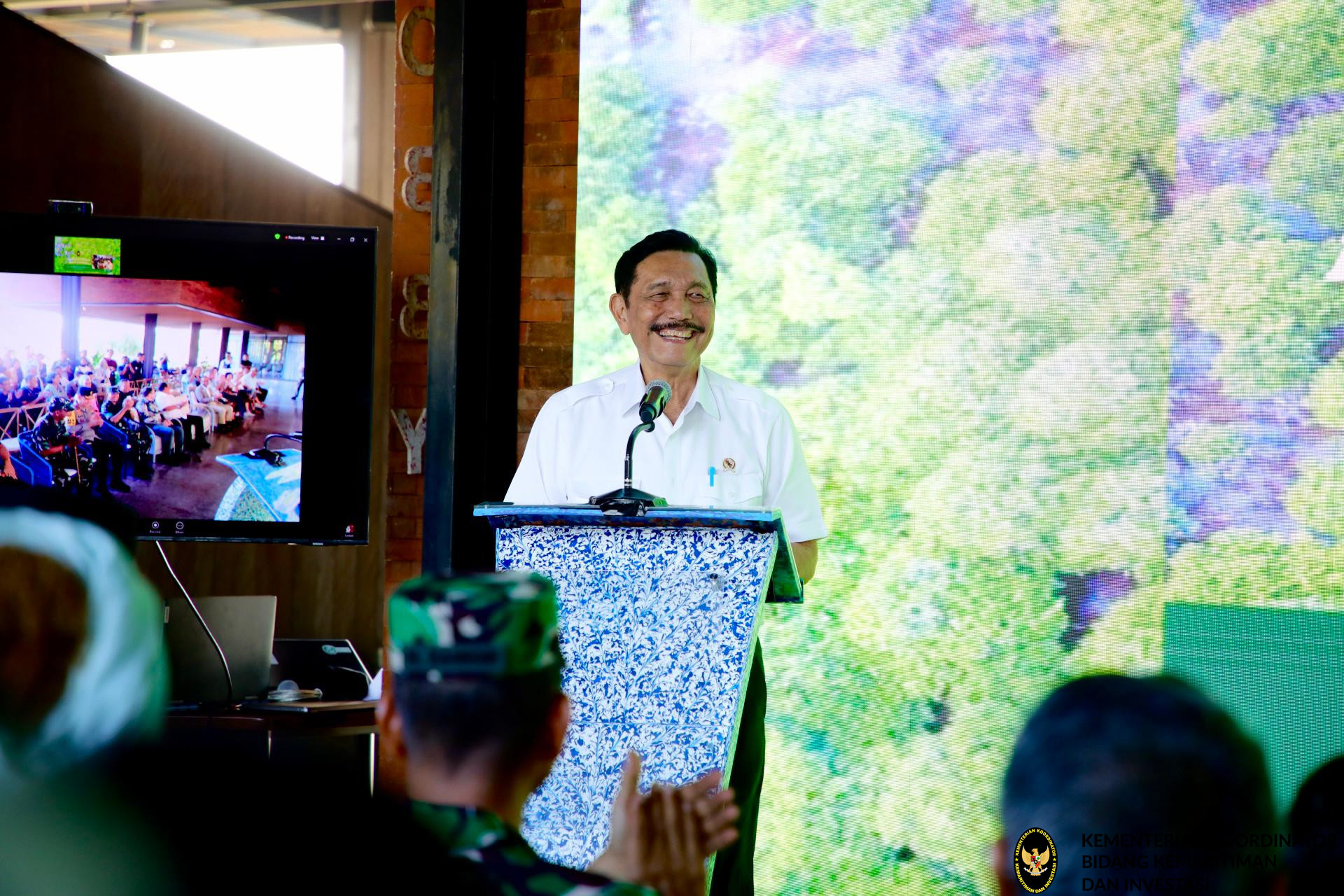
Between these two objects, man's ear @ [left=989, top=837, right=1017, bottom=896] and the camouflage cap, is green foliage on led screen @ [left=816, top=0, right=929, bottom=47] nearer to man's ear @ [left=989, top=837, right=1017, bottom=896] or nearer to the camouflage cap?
the camouflage cap

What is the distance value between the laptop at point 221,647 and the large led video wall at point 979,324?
1.31m

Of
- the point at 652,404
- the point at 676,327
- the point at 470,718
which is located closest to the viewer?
the point at 470,718

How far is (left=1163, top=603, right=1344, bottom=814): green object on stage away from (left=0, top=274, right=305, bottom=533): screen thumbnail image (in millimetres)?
2661

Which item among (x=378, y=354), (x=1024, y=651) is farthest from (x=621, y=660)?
(x=378, y=354)

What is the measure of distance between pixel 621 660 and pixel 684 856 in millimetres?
861

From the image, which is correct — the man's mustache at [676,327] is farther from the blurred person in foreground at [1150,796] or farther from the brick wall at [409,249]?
the blurred person in foreground at [1150,796]

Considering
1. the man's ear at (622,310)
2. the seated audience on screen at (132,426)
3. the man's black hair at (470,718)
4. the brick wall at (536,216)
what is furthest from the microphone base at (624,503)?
the brick wall at (536,216)

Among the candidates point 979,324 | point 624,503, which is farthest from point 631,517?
point 979,324

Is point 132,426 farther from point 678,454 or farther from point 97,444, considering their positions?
point 678,454

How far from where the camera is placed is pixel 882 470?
4109 millimetres

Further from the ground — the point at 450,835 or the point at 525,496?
the point at 525,496

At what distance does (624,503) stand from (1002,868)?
1.40m

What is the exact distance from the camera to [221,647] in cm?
354

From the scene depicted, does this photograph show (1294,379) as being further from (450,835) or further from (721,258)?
(450,835)
